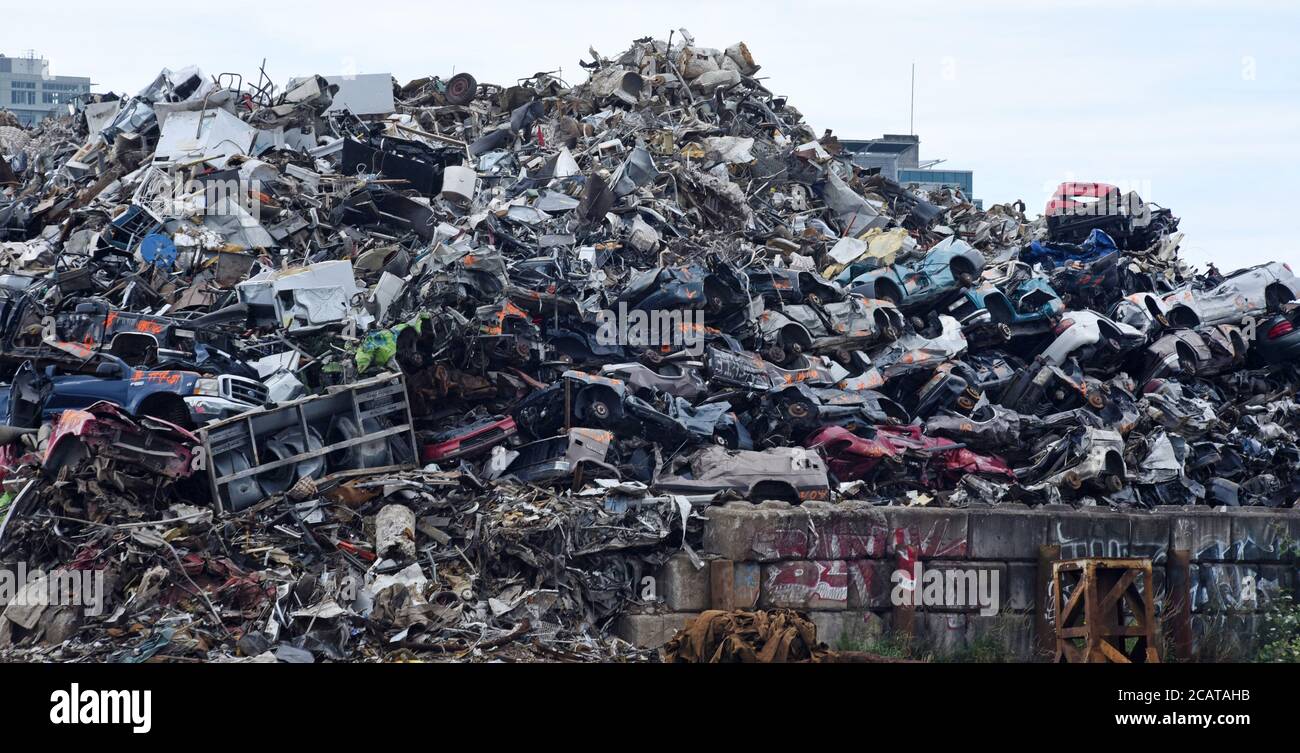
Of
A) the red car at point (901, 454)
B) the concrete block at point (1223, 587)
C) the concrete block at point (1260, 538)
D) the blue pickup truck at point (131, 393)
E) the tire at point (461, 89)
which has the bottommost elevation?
the concrete block at point (1223, 587)

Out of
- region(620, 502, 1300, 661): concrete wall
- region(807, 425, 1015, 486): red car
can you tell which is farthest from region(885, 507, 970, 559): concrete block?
region(807, 425, 1015, 486): red car

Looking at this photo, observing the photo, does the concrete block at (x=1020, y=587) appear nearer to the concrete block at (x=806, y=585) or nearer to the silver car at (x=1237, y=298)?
the concrete block at (x=806, y=585)

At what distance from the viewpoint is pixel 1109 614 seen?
12.1 m

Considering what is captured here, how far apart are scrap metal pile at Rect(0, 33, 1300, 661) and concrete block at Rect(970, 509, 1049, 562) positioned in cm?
95

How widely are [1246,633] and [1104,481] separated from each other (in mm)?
2145

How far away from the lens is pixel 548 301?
52.2 feet

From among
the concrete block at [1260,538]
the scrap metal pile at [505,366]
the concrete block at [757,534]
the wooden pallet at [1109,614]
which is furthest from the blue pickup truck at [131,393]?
the concrete block at [1260,538]

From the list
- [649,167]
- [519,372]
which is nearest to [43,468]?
[519,372]

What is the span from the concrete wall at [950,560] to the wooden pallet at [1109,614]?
1.81 meters

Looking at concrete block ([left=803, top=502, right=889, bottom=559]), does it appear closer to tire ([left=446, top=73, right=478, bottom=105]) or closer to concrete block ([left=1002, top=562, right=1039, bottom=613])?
concrete block ([left=1002, top=562, right=1039, bottom=613])

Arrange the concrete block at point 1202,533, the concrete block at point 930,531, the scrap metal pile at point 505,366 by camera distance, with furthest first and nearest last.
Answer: the concrete block at point 1202,533
the concrete block at point 930,531
the scrap metal pile at point 505,366

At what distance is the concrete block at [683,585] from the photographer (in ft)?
44.1

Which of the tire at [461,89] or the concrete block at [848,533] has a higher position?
the tire at [461,89]

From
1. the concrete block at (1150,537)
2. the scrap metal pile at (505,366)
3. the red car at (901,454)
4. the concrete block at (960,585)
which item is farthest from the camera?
the red car at (901,454)
